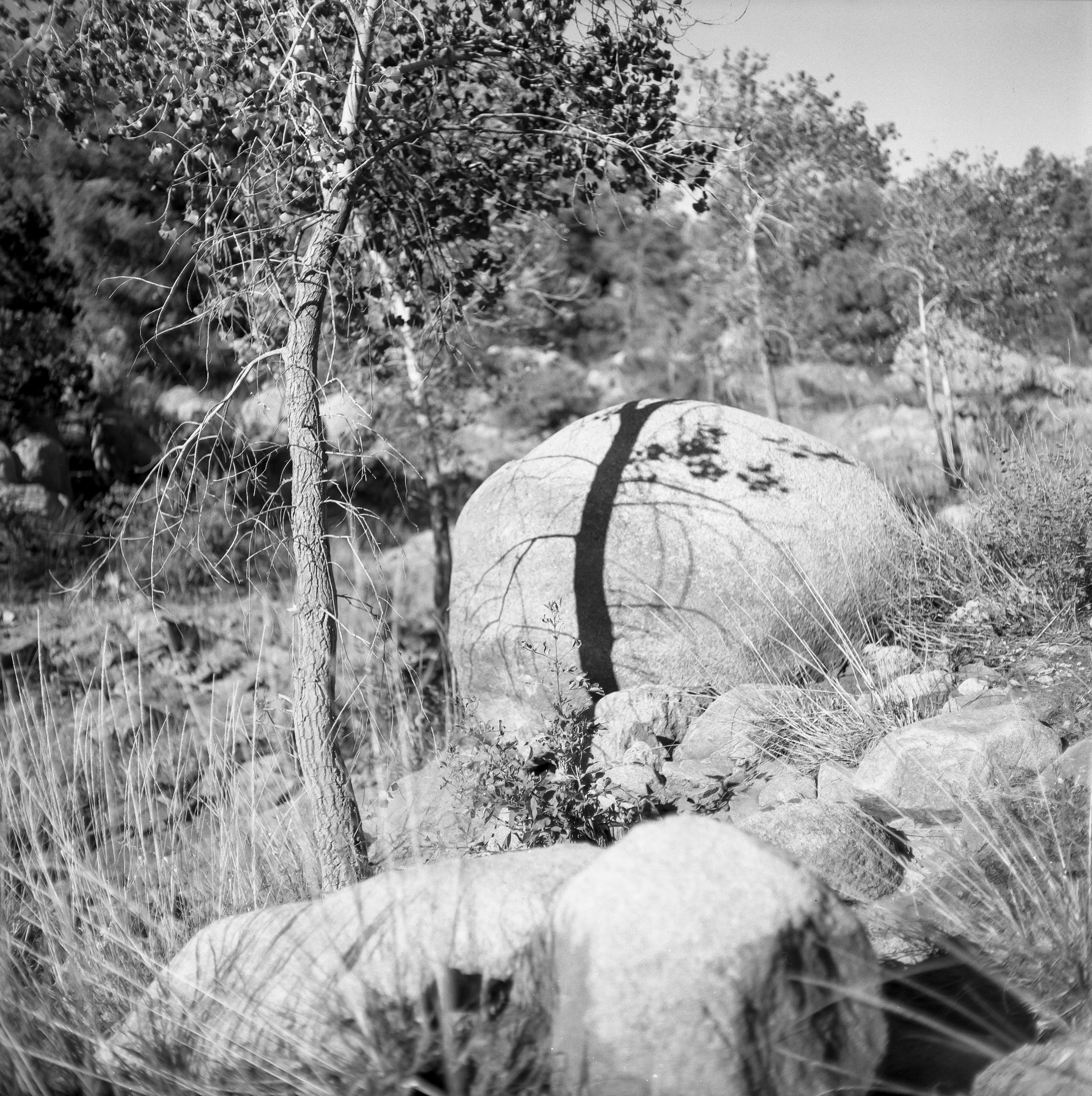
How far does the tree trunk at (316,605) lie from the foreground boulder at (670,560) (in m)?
1.65

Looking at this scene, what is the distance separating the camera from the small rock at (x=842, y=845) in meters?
3.13

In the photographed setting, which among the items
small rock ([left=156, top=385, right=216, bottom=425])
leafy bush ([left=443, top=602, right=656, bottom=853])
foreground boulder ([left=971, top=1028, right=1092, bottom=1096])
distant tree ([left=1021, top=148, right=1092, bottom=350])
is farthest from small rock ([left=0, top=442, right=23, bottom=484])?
distant tree ([left=1021, top=148, right=1092, bottom=350])

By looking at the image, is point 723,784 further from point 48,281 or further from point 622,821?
point 48,281

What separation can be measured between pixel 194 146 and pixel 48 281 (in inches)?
319

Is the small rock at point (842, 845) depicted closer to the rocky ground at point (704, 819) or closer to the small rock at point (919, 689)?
the rocky ground at point (704, 819)

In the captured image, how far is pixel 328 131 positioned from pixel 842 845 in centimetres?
285

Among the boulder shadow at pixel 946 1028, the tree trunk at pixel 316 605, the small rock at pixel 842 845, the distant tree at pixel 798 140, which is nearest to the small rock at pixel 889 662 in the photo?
the small rock at pixel 842 845

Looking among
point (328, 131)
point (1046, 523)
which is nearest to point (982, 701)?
point (1046, 523)

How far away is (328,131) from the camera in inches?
128

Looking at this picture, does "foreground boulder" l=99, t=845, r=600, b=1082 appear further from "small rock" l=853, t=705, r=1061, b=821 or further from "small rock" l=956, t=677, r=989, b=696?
"small rock" l=956, t=677, r=989, b=696

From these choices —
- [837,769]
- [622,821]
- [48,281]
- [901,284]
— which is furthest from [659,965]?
[901,284]

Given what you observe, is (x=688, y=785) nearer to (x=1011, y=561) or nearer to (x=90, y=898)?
(x=1011, y=561)

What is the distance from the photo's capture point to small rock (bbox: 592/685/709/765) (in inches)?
173

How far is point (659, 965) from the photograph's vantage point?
1956 mm
